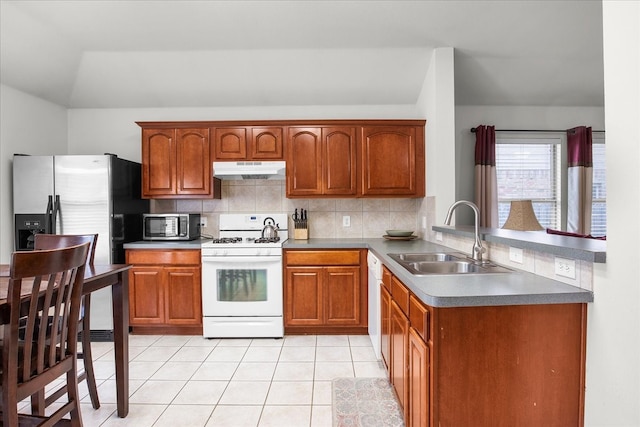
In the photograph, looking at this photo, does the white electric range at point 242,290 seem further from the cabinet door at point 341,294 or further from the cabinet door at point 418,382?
the cabinet door at point 418,382

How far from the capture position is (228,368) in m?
2.65

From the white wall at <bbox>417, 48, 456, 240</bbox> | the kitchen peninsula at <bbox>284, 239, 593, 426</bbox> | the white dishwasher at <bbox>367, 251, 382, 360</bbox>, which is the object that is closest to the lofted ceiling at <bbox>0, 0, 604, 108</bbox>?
the white wall at <bbox>417, 48, 456, 240</bbox>

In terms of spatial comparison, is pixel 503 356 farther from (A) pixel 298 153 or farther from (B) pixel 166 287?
(B) pixel 166 287

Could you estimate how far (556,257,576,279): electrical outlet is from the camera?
1408mm

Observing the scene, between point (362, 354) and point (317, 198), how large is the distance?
63.4 inches

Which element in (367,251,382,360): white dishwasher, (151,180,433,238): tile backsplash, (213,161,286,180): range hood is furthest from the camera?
(151,180,433,238): tile backsplash

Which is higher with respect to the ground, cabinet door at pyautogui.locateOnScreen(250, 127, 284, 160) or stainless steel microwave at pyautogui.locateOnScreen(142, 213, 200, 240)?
cabinet door at pyautogui.locateOnScreen(250, 127, 284, 160)

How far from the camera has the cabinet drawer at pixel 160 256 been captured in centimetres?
329

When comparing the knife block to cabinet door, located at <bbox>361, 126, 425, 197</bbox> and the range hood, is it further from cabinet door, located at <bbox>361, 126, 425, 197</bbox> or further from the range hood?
cabinet door, located at <bbox>361, 126, 425, 197</bbox>

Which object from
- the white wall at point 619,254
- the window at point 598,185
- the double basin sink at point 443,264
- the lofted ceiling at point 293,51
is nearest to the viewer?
the white wall at point 619,254

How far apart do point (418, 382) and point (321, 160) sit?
8.10ft

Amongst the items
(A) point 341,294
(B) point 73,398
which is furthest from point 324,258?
(B) point 73,398

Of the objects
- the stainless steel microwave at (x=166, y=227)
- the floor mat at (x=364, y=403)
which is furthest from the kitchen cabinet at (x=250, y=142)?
the floor mat at (x=364, y=403)

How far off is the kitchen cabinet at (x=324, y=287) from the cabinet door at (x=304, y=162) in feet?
2.25
